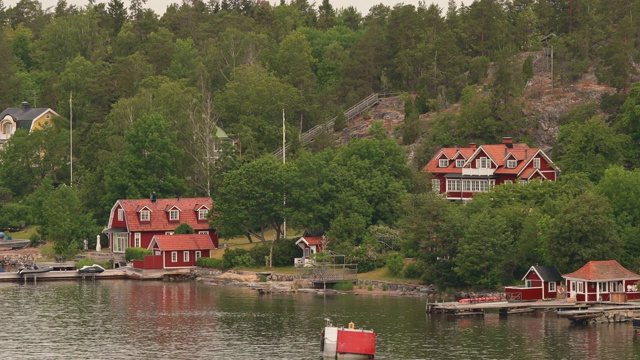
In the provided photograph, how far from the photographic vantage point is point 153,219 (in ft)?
390

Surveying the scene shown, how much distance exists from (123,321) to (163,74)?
84.9 metres

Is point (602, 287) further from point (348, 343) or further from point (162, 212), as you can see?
point (162, 212)

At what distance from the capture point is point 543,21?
498 ft

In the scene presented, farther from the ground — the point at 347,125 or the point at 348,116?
the point at 348,116

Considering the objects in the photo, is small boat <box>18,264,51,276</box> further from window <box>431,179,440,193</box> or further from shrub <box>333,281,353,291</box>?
window <box>431,179,440,193</box>

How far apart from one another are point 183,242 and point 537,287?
37.2 metres

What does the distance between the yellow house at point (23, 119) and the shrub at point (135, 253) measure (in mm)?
47969

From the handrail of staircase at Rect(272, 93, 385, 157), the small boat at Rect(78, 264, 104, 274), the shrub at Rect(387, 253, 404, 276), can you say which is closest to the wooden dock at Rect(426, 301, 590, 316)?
the shrub at Rect(387, 253, 404, 276)

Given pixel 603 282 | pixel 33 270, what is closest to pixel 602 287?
pixel 603 282

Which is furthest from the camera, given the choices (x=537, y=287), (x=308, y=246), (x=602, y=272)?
(x=308, y=246)

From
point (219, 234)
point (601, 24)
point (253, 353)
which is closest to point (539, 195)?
point (219, 234)

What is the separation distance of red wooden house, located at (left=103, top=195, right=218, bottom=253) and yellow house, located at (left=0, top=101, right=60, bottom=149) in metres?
43.9

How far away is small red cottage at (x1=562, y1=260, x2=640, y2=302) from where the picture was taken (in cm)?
8594

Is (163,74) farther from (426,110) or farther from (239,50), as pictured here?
(426,110)
